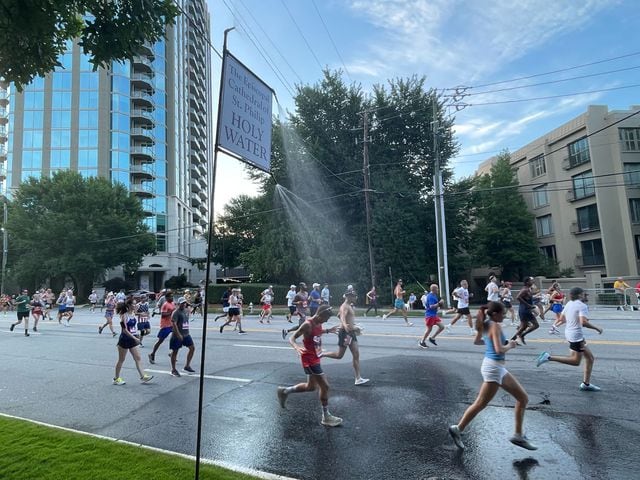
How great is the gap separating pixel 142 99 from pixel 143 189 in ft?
41.3

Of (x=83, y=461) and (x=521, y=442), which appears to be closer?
(x=83, y=461)

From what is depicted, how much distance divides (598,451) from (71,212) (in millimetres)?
49870

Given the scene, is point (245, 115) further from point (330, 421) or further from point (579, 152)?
point (579, 152)

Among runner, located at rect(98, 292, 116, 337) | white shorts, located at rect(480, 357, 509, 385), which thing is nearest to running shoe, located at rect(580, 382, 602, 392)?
white shorts, located at rect(480, 357, 509, 385)

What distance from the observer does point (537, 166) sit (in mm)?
40125

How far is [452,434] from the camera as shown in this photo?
15.8 ft

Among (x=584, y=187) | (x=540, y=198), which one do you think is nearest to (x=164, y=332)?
(x=584, y=187)

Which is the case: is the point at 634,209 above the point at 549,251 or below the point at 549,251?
above

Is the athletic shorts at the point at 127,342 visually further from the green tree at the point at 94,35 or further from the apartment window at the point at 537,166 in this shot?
the apartment window at the point at 537,166

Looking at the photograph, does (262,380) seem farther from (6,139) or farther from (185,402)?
(6,139)

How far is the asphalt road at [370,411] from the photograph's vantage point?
4500 millimetres

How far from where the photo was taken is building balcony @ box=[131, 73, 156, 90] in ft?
195

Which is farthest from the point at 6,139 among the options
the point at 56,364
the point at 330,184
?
the point at 56,364

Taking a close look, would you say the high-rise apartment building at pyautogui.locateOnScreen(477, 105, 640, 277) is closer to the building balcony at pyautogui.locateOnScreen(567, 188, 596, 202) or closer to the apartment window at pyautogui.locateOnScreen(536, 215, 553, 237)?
the building balcony at pyautogui.locateOnScreen(567, 188, 596, 202)
